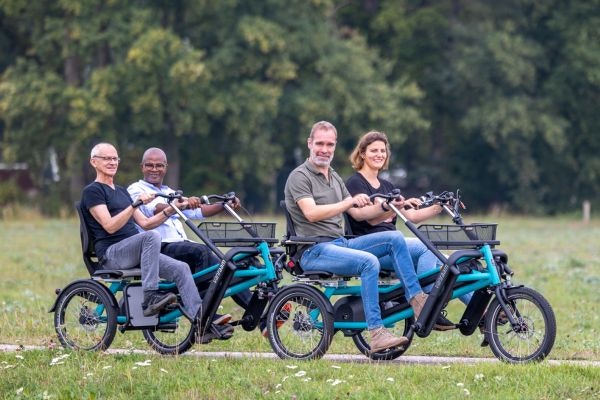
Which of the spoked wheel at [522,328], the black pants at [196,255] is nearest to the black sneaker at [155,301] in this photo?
the black pants at [196,255]

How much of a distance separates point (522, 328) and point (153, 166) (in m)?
3.50

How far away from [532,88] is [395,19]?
19.3 ft

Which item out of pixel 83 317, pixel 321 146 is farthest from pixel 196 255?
pixel 321 146

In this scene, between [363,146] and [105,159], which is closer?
[363,146]

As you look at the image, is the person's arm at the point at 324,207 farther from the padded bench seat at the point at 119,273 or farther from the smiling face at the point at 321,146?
the padded bench seat at the point at 119,273

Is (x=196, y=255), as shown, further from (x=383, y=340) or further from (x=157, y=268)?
(x=383, y=340)

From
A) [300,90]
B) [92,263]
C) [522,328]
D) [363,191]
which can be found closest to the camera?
[522,328]

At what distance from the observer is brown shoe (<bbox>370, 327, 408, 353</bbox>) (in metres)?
10.7

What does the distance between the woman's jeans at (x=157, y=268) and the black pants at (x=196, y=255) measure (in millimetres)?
333

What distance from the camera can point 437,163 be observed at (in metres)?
57.9

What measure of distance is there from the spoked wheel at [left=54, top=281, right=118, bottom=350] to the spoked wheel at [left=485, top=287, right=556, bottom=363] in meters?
3.07

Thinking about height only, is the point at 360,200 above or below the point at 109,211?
above

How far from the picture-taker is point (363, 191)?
1115 centimetres

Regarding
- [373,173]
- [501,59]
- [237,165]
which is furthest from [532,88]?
[373,173]
